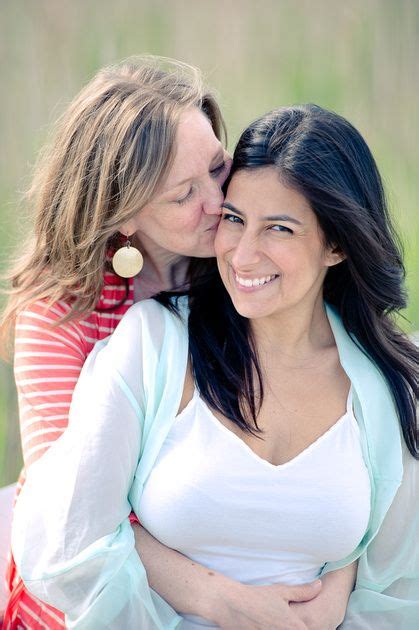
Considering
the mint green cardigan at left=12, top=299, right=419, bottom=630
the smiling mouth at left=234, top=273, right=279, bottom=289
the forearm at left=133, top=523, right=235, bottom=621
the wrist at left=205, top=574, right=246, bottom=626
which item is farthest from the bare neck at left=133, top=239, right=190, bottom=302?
the wrist at left=205, top=574, right=246, bottom=626

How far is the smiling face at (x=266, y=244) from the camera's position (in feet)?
5.88

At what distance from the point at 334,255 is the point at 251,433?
0.40 m

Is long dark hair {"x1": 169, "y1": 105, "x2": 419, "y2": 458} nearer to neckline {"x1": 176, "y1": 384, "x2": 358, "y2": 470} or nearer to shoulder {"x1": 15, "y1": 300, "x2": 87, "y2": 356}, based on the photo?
neckline {"x1": 176, "y1": 384, "x2": 358, "y2": 470}

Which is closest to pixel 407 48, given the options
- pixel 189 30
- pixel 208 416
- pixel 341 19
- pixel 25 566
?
pixel 341 19

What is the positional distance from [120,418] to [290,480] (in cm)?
35

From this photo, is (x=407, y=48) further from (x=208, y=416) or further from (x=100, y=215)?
(x=208, y=416)

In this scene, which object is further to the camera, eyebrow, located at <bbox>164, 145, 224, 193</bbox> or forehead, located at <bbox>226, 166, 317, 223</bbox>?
eyebrow, located at <bbox>164, 145, 224, 193</bbox>

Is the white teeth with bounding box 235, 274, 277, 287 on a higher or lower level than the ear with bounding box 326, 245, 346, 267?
lower

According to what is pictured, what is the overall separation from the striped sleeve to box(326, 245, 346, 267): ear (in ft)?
1.88


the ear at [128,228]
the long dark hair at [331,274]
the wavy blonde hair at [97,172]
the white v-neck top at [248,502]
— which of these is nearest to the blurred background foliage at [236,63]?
the wavy blonde hair at [97,172]

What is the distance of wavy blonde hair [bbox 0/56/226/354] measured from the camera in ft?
6.33

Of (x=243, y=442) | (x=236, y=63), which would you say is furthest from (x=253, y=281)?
(x=236, y=63)

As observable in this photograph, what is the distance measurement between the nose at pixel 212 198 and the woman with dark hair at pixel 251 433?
0.05 metres

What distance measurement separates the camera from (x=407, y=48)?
376 cm
